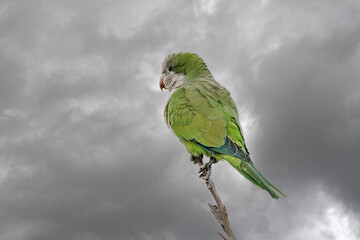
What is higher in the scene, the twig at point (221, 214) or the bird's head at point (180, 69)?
the bird's head at point (180, 69)

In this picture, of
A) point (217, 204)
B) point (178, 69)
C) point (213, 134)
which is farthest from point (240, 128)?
point (178, 69)

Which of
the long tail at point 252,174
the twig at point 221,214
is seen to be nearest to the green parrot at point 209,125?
the long tail at point 252,174

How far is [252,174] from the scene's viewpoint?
627 cm

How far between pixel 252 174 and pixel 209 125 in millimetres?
1812

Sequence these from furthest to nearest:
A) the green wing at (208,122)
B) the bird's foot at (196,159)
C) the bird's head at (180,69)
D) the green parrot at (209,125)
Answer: the bird's head at (180,69), the bird's foot at (196,159), the green wing at (208,122), the green parrot at (209,125)

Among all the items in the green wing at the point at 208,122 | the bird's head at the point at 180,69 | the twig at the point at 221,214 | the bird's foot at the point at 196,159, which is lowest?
the twig at the point at 221,214

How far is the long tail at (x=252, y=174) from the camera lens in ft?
19.5

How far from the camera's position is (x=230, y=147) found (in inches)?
275

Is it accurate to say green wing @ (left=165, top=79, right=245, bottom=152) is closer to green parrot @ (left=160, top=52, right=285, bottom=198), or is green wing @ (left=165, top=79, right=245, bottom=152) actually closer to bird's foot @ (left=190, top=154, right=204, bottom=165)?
green parrot @ (left=160, top=52, right=285, bottom=198)

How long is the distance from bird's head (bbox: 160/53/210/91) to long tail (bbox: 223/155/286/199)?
3.86 meters

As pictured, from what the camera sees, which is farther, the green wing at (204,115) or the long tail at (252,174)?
the green wing at (204,115)

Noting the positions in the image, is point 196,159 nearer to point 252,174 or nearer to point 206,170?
point 206,170

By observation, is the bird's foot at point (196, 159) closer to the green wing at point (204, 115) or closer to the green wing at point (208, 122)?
the green wing at point (208, 122)

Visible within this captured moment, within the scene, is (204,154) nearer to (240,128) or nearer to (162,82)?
(240,128)
